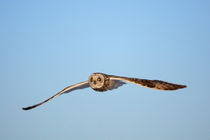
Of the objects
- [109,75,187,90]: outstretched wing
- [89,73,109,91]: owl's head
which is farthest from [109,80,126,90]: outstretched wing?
[109,75,187,90]: outstretched wing

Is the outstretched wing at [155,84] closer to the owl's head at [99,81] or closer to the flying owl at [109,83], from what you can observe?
the flying owl at [109,83]

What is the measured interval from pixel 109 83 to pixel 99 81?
0.89 meters

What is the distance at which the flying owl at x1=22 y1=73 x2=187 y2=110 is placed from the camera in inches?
1051

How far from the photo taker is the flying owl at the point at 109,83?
26.7 meters

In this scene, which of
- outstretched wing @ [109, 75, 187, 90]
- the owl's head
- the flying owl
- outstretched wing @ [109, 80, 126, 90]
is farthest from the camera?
outstretched wing @ [109, 80, 126, 90]

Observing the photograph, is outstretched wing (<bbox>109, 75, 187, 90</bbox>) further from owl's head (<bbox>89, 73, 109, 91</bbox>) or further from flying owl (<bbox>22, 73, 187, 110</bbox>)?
owl's head (<bbox>89, 73, 109, 91</bbox>)

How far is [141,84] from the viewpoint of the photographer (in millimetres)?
27094

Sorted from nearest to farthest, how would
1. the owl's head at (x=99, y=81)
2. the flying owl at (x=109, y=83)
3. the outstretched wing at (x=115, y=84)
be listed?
the flying owl at (x=109, y=83) < the owl's head at (x=99, y=81) < the outstretched wing at (x=115, y=84)

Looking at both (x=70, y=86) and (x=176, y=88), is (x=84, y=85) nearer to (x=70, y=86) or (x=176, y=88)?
(x=70, y=86)

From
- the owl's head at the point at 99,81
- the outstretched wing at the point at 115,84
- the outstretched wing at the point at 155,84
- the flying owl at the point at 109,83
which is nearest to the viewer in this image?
the outstretched wing at the point at 155,84

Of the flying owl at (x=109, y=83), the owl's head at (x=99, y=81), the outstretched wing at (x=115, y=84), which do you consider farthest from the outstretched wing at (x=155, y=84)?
the outstretched wing at (x=115, y=84)

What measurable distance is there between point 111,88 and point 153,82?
467 centimetres

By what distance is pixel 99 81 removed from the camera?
98.4 ft

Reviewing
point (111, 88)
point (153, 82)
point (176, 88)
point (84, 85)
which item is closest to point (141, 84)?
point (153, 82)
